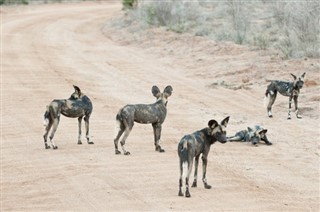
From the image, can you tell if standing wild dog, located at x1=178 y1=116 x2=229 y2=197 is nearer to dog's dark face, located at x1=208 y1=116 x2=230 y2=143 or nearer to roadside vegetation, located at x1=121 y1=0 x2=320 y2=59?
dog's dark face, located at x1=208 y1=116 x2=230 y2=143

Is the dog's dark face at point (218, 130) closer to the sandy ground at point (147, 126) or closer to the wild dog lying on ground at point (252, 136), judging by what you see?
the sandy ground at point (147, 126)

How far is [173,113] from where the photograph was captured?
2061 cm

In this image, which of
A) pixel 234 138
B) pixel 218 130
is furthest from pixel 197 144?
pixel 234 138

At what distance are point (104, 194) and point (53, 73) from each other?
587 inches

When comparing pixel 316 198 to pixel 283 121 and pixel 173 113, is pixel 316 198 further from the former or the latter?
pixel 173 113

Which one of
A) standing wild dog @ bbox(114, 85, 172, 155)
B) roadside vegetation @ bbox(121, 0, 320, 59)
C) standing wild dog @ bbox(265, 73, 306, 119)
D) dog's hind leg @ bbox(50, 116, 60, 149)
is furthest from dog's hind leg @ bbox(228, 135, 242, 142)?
roadside vegetation @ bbox(121, 0, 320, 59)

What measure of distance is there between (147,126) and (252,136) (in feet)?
9.67

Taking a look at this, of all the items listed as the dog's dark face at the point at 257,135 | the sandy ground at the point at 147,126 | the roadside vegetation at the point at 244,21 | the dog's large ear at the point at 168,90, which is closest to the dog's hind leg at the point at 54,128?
the sandy ground at the point at 147,126

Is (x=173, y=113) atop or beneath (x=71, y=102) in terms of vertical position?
beneath

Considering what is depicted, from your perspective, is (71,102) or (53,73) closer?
(71,102)

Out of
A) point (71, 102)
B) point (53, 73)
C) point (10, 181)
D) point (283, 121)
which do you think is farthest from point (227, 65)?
point (10, 181)

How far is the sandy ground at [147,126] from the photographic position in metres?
12.9

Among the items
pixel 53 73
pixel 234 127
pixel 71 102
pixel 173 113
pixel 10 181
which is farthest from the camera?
pixel 53 73

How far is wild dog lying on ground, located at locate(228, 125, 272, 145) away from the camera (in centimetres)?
1678
